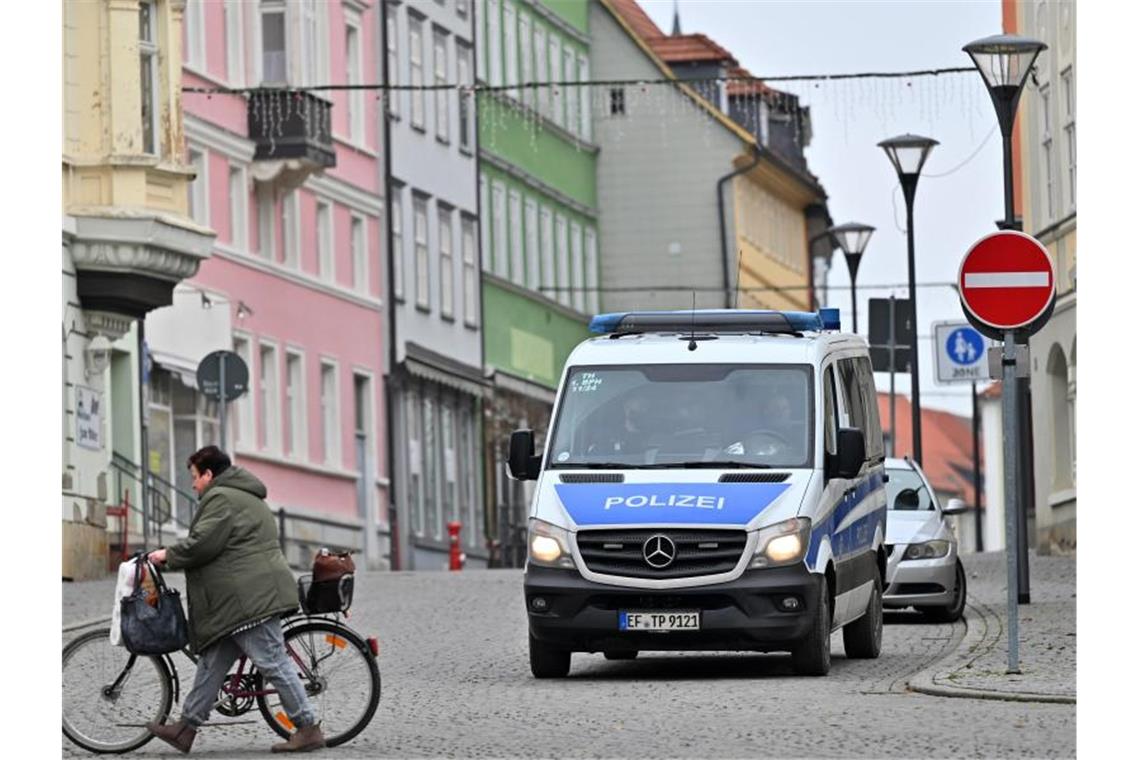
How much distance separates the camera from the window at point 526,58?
253 ft

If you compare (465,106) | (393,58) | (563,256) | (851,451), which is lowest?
(851,451)

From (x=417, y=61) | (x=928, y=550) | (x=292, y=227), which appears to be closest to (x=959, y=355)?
(x=928, y=550)

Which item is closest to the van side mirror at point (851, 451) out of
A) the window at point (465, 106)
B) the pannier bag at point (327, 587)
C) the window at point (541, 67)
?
the pannier bag at point (327, 587)

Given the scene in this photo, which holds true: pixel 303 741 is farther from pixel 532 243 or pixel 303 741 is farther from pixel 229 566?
pixel 532 243

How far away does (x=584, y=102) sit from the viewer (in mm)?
86250

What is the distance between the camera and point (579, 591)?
22516 millimetres

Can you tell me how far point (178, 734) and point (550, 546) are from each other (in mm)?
5225

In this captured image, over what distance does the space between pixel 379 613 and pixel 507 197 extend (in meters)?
43.8

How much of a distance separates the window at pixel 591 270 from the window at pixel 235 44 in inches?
1049

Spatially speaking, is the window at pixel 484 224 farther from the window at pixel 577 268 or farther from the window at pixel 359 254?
the window at pixel 359 254

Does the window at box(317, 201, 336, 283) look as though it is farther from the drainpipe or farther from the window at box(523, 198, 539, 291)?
the drainpipe

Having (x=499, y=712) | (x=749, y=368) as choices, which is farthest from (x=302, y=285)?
(x=499, y=712)

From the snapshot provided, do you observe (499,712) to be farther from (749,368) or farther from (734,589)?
(749,368)

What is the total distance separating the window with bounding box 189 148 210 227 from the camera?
2135 inches
